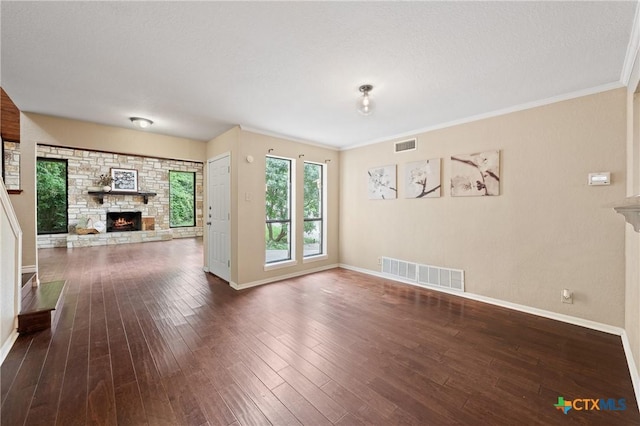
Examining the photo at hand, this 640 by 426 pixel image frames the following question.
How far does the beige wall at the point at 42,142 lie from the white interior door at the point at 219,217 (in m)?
1.31

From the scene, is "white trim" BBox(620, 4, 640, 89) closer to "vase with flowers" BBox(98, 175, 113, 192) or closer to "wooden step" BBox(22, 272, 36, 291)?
"wooden step" BBox(22, 272, 36, 291)

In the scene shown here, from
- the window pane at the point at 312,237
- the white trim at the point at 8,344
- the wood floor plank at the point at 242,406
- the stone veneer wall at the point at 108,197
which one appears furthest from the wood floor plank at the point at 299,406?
the stone veneer wall at the point at 108,197

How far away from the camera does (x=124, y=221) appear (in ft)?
27.8

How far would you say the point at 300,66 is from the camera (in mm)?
2242

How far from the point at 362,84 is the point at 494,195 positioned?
2.24 metres

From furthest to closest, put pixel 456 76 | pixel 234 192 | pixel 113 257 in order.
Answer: pixel 113 257, pixel 234 192, pixel 456 76

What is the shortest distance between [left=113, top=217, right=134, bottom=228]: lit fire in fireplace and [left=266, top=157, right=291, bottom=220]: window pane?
682cm

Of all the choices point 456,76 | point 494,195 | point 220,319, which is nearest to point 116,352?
point 220,319

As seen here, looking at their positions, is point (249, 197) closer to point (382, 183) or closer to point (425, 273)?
point (382, 183)

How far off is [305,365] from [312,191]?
3.53 meters

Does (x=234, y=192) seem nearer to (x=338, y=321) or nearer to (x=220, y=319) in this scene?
(x=220, y=319)

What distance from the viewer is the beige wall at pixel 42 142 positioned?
139 inches

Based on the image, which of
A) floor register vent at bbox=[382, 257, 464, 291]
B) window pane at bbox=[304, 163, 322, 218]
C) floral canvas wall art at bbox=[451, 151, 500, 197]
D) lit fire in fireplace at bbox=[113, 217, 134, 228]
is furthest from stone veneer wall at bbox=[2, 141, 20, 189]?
floral canvas wall art at bbox=[451, 151, 500, 197]

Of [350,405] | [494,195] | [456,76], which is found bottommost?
[350,405]
